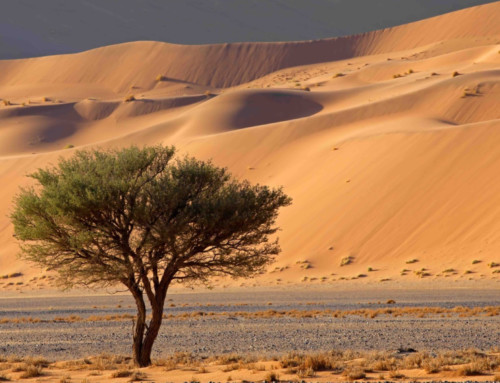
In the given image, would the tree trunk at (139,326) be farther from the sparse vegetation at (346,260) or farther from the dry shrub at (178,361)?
the sparse vegetation at (346,260)

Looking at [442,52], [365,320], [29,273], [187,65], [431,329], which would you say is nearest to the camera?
[431,329]

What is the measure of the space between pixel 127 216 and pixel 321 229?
3226cm

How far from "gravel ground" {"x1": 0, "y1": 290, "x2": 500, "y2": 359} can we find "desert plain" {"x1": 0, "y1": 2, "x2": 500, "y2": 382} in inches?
4.2

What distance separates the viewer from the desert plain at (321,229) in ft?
64.9

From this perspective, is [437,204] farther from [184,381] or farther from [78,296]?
[184,381]

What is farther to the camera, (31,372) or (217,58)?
(217,58)

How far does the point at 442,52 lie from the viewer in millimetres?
108625

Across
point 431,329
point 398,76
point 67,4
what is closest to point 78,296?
point 431,329

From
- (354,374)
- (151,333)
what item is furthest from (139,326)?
(354,374)

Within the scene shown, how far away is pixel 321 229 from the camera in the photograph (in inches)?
1957

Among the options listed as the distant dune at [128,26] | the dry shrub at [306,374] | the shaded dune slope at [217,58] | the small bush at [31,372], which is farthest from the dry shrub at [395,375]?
the distant dune at [128,26]

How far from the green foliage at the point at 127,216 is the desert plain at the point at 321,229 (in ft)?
→ 6.78

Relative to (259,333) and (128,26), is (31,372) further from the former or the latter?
(128,26)

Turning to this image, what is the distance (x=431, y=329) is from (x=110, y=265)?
417 inches
